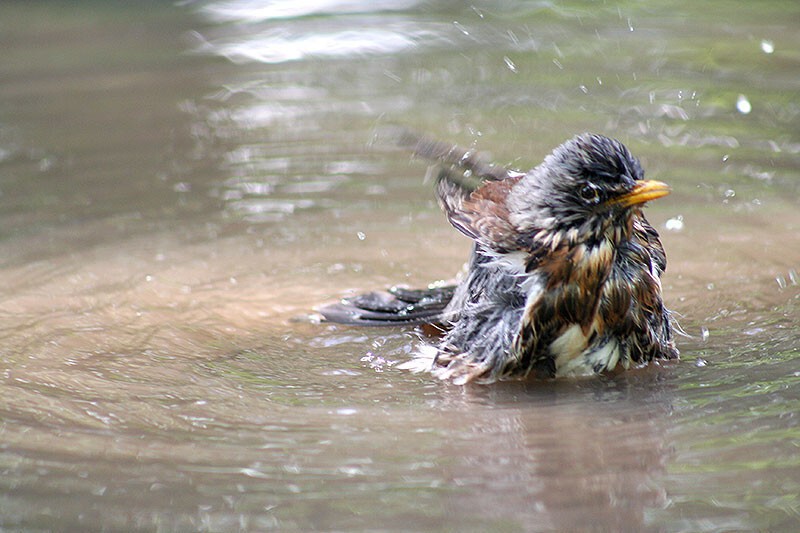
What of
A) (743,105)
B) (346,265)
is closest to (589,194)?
(346,265)

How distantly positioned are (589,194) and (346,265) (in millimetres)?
2641

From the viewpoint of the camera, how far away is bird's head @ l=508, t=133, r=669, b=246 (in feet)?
15.2

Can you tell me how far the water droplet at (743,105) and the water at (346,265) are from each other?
3cm

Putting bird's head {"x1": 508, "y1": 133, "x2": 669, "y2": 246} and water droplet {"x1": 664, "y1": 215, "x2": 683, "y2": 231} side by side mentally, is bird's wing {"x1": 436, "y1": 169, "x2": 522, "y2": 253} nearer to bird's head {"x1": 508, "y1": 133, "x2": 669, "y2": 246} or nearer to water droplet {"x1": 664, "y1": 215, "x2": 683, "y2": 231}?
bird's head {"x1": 508, "y1": 133, "x2": 669, "y2": 246}

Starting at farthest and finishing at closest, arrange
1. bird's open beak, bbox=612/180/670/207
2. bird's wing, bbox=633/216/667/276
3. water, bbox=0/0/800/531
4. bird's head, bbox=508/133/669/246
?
bird's wing, bbox=633/216/667/276
bird's head, bbox=508/133/669/246
bird's open beak, bbox=612/180/670/207
water, bbox=0/0/800/531

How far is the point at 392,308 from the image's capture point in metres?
6.13

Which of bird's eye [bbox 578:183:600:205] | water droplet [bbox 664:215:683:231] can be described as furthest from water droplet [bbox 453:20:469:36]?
bird's eye [bbox 578:183:600:205]

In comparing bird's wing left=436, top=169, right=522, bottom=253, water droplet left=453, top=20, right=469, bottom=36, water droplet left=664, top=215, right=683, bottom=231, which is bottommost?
water droplet left=664, top=215, right=683, bottom=231

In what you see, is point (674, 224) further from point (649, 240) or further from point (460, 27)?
point (460, 27)

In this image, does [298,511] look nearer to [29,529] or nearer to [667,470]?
[29,529]

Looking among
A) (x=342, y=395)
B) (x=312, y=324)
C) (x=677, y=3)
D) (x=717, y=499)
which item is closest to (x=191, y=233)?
(x=312, y=324)

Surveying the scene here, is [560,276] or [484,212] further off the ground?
[484,212]

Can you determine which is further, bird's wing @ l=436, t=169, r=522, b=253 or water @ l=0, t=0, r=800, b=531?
bird's wing @ l=436, t=169, r=522, b=253

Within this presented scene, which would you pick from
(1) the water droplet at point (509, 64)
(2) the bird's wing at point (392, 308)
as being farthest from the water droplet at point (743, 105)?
(2) the bird's wing at point (392, 308)
